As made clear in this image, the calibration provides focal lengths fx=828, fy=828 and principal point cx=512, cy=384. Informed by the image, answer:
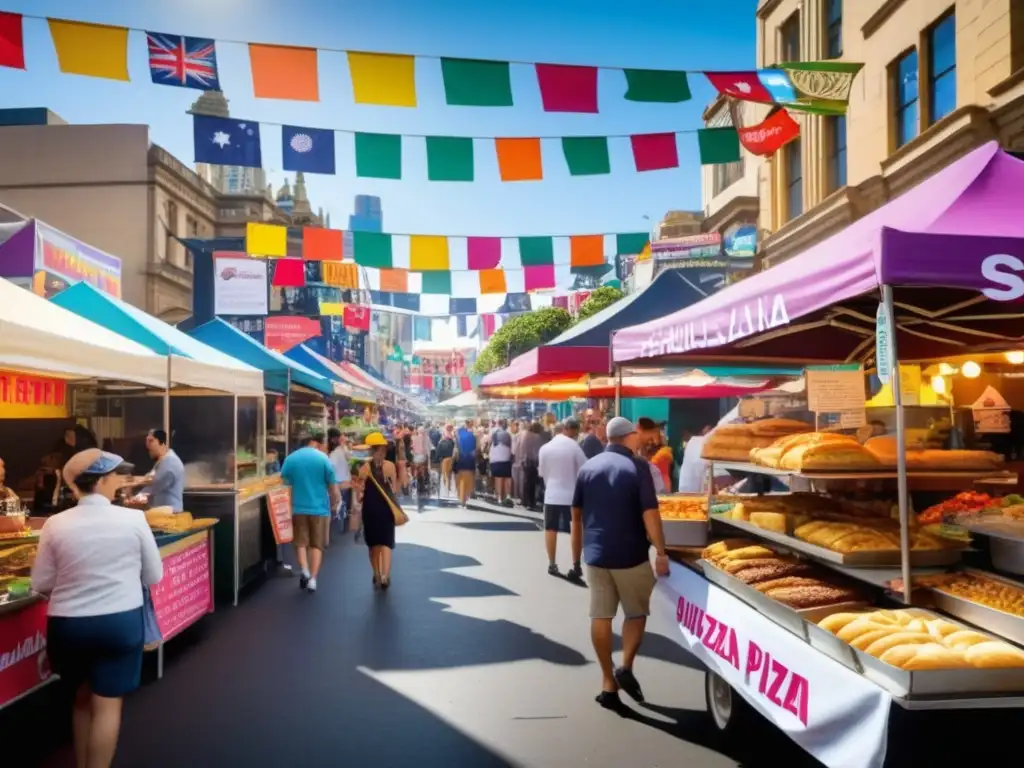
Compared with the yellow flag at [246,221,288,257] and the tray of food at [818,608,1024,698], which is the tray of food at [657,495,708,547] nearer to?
the tray of food at [818,608,1024,698]

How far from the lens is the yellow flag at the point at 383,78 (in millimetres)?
8945

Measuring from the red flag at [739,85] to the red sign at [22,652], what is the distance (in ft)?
27.7

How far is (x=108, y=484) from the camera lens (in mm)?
4367

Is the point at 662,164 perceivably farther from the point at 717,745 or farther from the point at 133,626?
the point at 133,626

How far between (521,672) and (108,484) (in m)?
3.57

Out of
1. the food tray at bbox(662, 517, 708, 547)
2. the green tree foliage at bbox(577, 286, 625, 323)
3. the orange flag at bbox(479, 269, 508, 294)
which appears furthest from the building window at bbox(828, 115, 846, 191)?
the green tree foliage at bbox(577, 286, 625, 323)

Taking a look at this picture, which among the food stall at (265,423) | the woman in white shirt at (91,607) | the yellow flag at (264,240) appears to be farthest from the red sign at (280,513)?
the woman in white shirt at (91,607)

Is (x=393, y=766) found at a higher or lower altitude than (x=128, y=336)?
lower

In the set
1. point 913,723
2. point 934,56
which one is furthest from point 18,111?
point 913,723

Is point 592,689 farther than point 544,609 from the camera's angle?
No

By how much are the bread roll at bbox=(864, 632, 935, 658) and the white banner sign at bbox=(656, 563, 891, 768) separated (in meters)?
0.12

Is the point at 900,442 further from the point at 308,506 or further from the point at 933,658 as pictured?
the point at 308,506

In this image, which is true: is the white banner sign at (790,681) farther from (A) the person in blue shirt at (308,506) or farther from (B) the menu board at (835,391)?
(A) the person in blue shirt at (308,506)

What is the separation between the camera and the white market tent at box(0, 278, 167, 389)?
5227mm
